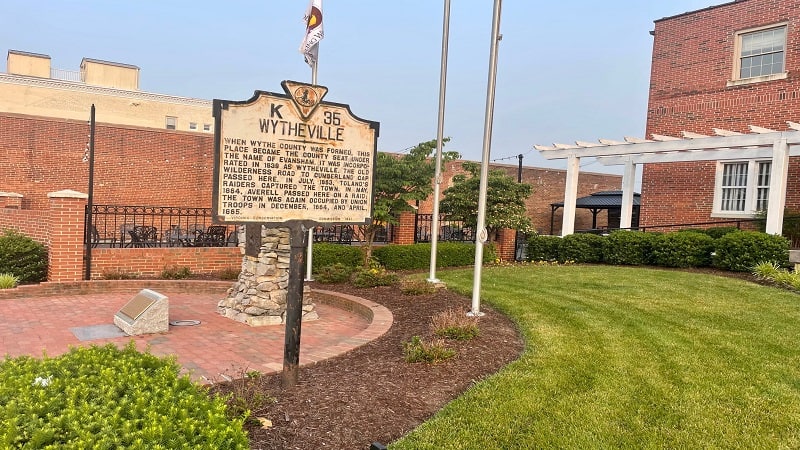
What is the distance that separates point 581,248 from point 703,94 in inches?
266

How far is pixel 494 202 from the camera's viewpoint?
1520 centimetres

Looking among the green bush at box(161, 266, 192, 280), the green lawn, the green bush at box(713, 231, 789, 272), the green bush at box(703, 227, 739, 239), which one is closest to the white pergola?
the green bush at box(713, 231, 789, 272)

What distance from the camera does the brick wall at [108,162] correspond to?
57.4 feet

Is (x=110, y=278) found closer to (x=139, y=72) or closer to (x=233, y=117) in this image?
(x=233, y=117)

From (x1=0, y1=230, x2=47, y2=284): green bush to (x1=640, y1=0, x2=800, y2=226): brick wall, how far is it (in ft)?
55.8

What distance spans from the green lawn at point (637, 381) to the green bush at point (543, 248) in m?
7.12

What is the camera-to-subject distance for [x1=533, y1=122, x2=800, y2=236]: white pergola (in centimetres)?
1233

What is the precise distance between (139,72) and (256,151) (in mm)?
44310

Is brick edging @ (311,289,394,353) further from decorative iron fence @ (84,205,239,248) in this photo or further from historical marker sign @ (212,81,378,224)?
decorative iron fence @ (84,205,239,248)

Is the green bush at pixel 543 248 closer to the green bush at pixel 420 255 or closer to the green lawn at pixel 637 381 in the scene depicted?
the green bush at pixel 420 255

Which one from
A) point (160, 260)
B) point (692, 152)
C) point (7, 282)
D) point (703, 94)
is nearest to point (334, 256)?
point (160, 260)

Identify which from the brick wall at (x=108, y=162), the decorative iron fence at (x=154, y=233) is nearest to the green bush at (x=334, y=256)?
the decorative iron fence at (x=154, y=233)

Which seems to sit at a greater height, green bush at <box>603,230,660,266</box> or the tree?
the tree

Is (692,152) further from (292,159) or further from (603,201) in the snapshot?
(292,159)
